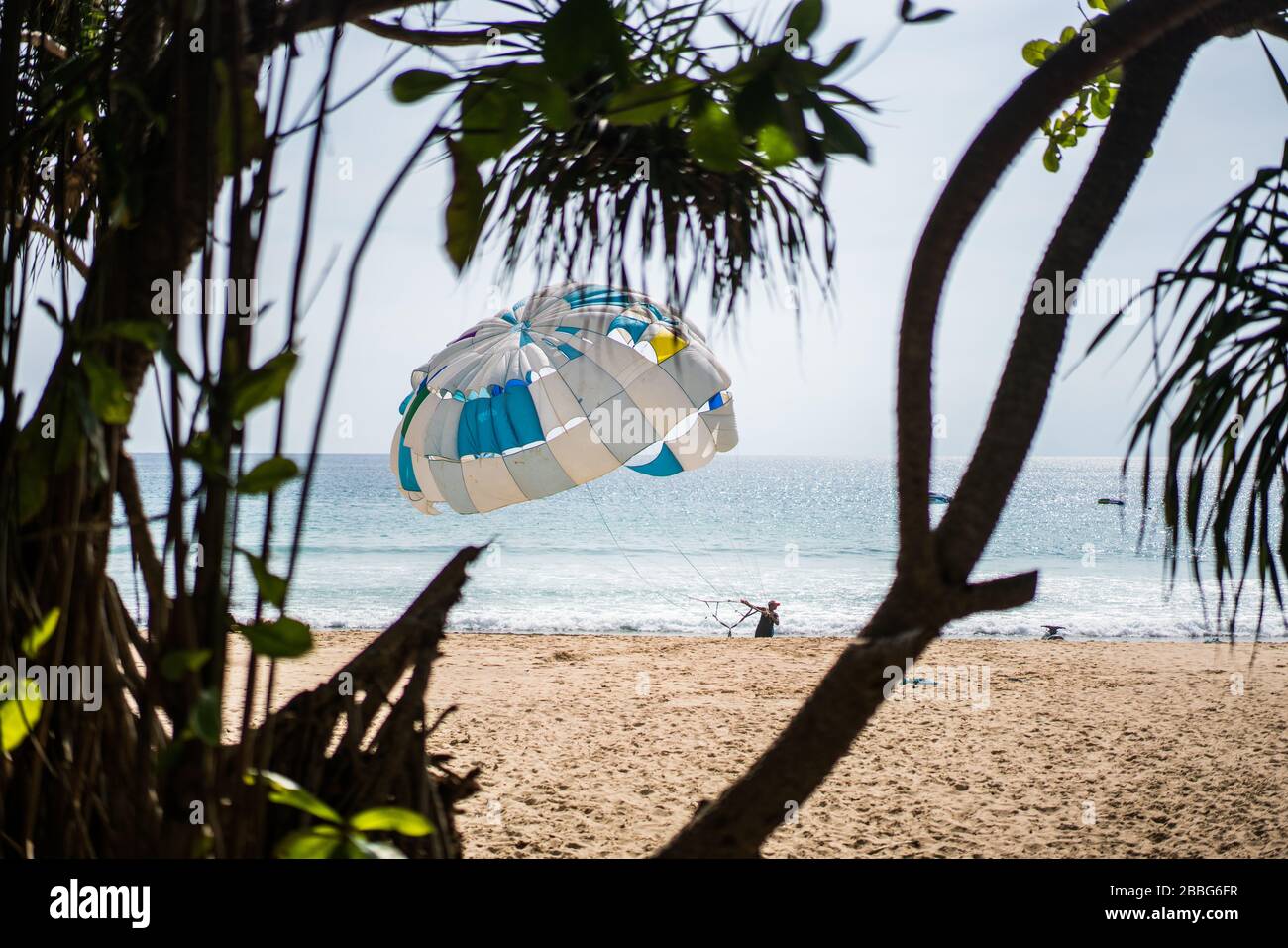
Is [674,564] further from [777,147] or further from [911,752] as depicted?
[777,147]

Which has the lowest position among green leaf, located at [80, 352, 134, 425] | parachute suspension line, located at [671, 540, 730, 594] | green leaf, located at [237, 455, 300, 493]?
parachute suspension line, located at [671, 540, 730, 594]

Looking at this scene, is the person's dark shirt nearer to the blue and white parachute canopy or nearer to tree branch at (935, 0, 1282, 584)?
the blue and white parachute canopy

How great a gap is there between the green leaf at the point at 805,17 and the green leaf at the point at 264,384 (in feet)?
1.50

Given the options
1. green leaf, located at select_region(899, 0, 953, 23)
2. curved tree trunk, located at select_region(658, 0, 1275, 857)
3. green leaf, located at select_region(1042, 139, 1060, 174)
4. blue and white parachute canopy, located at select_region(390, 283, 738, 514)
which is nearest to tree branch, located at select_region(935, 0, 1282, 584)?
curved tree trunk, located at select_region(658, 0, 1275, 857)

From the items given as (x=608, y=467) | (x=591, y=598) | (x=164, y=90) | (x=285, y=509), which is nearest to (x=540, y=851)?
(x=164, y=90)

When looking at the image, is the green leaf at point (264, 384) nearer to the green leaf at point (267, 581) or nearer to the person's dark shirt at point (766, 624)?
the green leaf at point (267, 581)

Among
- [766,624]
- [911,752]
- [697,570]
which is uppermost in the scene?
[911,752]

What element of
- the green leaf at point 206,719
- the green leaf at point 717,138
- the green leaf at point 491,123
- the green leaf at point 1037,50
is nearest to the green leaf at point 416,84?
the green leaf at point 491,123

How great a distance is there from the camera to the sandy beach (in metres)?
3.51

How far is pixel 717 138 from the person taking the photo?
2.52 feet

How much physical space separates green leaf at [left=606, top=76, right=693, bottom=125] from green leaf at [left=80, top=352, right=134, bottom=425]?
42cm

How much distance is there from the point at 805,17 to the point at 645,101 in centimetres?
14

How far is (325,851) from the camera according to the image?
673mm

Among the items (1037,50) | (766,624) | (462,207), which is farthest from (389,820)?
(766,624)
